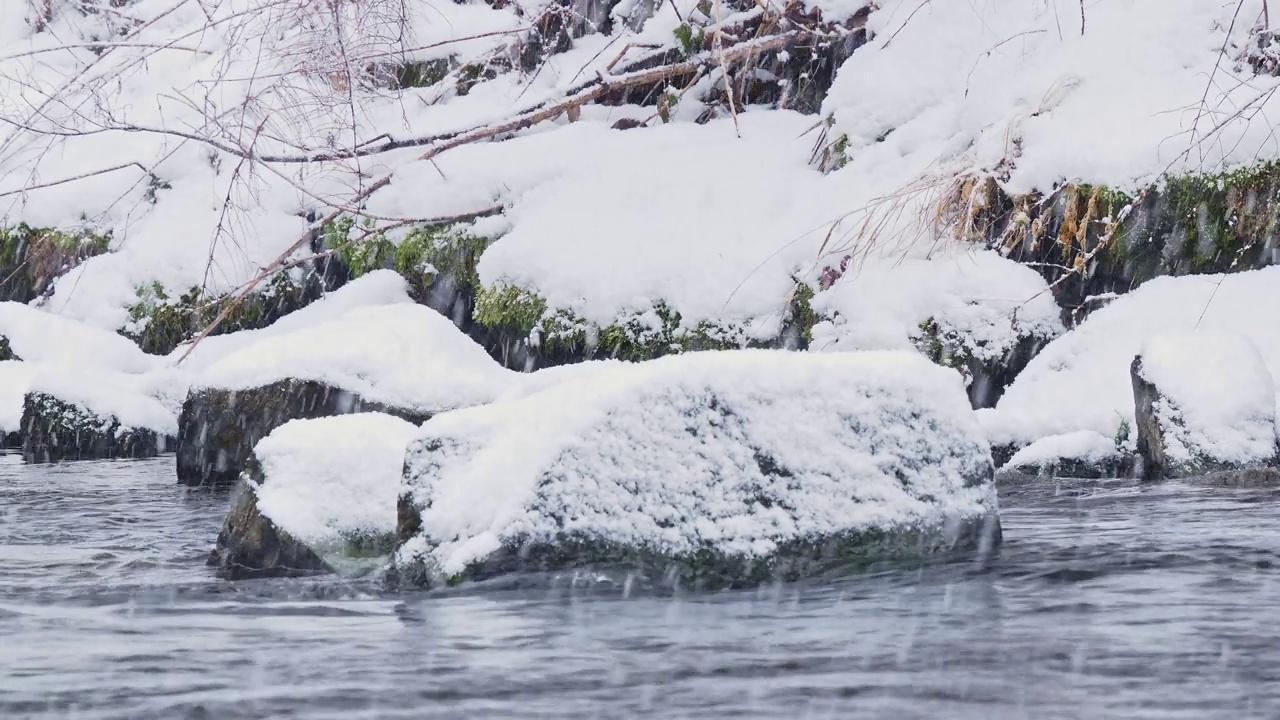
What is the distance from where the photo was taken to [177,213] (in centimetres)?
1200

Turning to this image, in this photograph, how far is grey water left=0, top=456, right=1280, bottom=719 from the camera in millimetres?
2973

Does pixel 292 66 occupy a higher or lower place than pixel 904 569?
higher

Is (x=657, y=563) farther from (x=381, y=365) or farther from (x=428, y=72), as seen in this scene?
(x=428, y=72)

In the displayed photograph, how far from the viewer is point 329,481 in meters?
4.88

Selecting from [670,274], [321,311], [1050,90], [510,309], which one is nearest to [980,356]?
[1050,90]

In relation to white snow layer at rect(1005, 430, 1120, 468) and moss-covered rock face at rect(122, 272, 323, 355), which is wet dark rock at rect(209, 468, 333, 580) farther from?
moss-covered rock face at rect(122, 272, 323, 355)

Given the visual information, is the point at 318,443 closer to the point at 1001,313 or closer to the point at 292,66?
the point at 292,66

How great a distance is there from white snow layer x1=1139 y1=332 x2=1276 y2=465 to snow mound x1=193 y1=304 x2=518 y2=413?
330 cm

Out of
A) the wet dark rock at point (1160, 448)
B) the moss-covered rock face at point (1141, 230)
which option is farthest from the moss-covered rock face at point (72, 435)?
the wet dark rock at point (1160, 448)

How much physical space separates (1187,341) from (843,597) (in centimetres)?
332

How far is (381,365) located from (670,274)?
2.31m

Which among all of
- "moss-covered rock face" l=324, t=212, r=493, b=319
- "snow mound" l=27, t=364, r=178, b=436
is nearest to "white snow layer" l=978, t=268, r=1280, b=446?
"moss-covered rock face" l=324, t=212, r=493, b=319

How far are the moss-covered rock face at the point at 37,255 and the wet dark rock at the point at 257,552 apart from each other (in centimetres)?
782

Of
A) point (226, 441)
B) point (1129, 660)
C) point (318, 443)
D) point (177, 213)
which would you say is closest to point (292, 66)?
point (226, 441)
